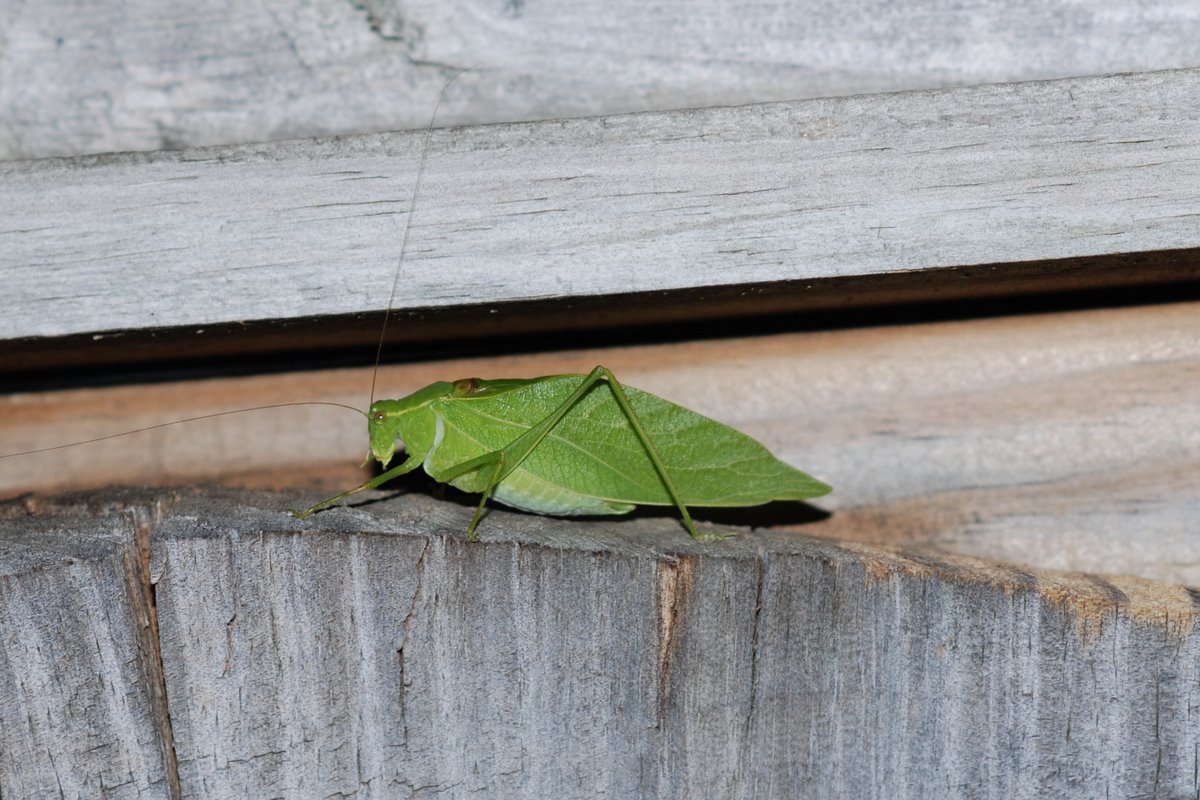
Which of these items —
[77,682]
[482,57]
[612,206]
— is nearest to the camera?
[77,682]

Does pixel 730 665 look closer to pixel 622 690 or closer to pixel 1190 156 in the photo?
pixel 622 690

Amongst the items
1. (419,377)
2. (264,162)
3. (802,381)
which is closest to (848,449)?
(802,381)

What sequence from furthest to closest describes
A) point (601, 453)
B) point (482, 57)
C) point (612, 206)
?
point (601, 453) < point (482, 57) < point (612, 206)

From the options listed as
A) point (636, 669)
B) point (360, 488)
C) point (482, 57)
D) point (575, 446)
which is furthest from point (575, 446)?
point (482, 57)

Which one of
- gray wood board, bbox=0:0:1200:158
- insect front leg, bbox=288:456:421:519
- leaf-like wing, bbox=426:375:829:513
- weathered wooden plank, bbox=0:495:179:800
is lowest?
weathered wooden plank, bbox=0:495:179:800

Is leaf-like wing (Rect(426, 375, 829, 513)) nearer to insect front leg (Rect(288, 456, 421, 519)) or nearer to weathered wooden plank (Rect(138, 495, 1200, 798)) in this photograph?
insect front leg (Rect(288, 456, 421, 519))

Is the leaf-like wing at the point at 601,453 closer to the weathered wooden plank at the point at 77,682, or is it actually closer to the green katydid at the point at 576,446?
the green katydid at the point at 576,446

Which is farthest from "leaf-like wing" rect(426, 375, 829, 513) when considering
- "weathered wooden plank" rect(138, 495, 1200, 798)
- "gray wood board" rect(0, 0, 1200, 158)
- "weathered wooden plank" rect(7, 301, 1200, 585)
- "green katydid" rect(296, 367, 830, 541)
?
"gray wood board" rect(0, 0, 1200, 158)

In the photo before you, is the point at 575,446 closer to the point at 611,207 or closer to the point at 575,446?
the point at 575,446
